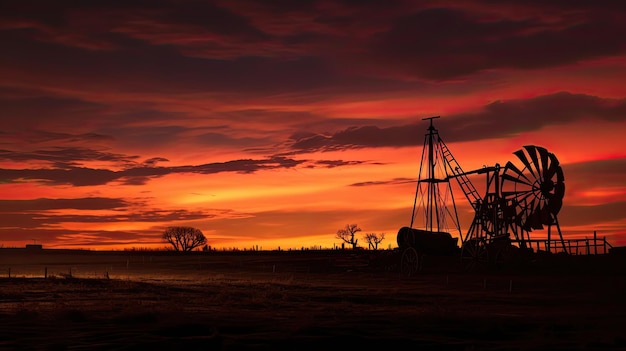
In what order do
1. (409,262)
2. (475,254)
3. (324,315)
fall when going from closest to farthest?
(324,315) < (475,254) < (409,262)

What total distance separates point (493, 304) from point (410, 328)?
362 inches

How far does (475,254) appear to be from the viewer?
5100 centimetres

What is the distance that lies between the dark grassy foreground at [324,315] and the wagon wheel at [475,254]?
6.36 metres

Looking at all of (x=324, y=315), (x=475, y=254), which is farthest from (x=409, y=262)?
(x=324, y=315)

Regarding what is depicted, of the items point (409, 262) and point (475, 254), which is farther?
point (409, 262)

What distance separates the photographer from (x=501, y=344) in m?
19.5

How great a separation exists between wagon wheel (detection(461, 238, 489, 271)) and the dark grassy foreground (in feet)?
20.9

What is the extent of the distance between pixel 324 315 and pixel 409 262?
27599mm

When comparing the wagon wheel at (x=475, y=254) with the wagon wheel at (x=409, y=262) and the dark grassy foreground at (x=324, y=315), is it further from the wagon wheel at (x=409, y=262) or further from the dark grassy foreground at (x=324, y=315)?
the dark grassy foreground at (x=324, y=315)

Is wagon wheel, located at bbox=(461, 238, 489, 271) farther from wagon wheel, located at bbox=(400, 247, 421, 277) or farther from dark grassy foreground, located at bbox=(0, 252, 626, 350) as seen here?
dark grassy foreground, located at bbox=(0, 252, 626, 350)

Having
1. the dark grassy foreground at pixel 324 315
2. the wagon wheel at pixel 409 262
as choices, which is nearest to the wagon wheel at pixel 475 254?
the wagon wheel at pixel 409 262

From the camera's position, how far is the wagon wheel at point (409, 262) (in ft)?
169

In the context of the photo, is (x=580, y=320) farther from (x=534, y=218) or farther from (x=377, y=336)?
(x=534, y=218)

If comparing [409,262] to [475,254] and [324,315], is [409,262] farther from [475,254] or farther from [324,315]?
[324,315]
